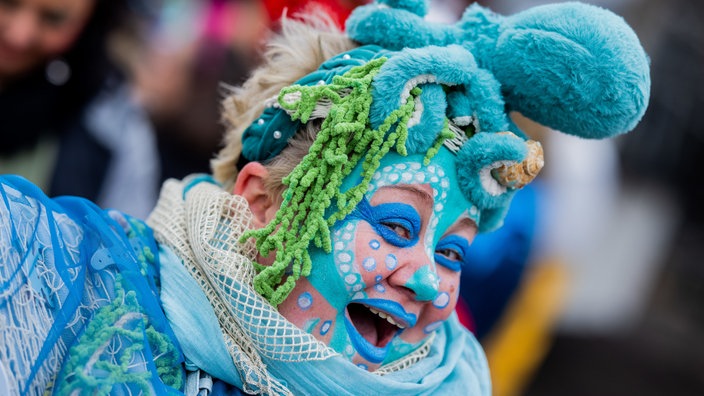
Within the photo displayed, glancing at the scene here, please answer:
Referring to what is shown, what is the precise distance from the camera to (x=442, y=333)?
2.34 meters

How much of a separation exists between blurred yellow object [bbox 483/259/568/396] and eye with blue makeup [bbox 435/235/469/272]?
2.25 metres

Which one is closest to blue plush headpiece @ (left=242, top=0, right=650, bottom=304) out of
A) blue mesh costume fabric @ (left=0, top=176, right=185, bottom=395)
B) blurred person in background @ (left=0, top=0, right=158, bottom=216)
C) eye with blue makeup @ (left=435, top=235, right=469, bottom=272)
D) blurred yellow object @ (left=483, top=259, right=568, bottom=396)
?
eye with blue makeup @ (left=435, top=235, right=469, bottom=272)

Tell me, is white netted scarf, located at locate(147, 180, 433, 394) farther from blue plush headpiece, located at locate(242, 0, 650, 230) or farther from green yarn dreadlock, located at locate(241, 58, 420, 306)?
blue plush headpiece, located at locate(242, 0, 650, 230)

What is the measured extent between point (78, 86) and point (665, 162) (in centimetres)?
791

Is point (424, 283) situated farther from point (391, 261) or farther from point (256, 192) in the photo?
point (256, 192)

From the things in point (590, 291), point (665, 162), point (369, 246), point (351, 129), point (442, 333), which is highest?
point (351, 129)

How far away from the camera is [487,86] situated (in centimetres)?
205

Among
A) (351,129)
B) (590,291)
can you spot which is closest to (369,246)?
(351,129)

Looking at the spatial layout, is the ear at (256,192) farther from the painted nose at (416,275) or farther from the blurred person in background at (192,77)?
the blurred person in background at (192,77)

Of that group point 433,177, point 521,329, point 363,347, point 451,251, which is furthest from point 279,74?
point 521,329

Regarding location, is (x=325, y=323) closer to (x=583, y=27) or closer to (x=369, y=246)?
(x=369, y=246)

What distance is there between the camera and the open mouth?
6.56ft

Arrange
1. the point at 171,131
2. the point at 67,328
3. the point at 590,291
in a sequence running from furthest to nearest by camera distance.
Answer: the point at 590,291, the point at 171,131, the point at 67,328

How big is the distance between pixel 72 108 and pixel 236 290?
7.80 feet
